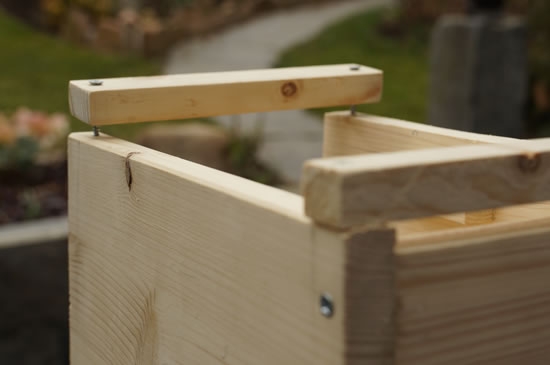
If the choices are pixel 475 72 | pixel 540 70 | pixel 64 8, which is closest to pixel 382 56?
pixel 540 70

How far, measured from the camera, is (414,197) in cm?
75

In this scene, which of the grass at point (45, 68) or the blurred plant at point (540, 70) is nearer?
the grass at point (45, 68)

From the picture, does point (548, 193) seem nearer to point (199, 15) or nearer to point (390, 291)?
point (390, 291)

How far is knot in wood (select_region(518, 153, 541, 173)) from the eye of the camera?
83 cm

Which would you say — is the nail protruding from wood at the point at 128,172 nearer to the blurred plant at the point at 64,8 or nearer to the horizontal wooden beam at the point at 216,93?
the horizontal wooden beam at the point at 216,93

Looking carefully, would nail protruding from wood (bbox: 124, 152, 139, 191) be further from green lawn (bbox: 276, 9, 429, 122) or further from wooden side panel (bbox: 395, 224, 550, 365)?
green lawn (bbox: 276, 9, 429, 122)

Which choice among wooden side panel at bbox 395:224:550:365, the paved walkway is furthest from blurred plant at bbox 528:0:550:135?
wooden side panel at bbox 395:224:550:365

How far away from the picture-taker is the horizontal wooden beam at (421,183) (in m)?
0.72

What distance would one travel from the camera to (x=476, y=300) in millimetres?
834

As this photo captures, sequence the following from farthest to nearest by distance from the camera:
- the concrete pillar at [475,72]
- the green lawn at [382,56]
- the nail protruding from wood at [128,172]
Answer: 1. the green lawn at [382,56]
2. the concrete pillar at [475,72]
3. the nail protruding from wood at [128,172]

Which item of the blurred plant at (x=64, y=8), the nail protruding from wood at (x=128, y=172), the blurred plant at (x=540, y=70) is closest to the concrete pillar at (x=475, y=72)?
the blurred plant at (x=540, y=70)

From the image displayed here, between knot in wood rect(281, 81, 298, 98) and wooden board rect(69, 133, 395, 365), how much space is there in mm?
286

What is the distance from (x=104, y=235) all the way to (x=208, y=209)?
301 mm

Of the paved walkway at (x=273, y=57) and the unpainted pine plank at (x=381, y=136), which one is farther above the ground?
the unpainted pine plank at (x=381, y=136)
